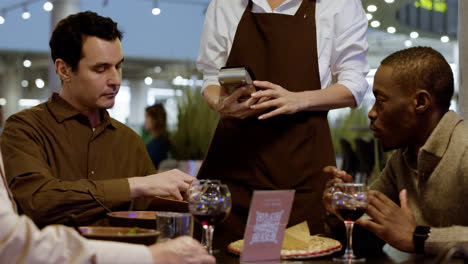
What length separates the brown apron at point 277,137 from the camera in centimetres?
187

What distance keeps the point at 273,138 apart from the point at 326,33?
40 cm

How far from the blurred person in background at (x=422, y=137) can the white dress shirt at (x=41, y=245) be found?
2.23ft

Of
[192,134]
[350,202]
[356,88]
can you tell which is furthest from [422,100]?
[192,134]

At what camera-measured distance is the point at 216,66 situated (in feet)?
6.82

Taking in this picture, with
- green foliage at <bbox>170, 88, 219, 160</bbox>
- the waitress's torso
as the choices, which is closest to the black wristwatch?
the waitress's torso

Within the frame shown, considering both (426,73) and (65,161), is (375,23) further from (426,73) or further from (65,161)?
(65,161)

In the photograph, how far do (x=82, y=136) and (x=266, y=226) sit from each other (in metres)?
0.91

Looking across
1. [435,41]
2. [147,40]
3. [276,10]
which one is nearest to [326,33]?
[276,10]

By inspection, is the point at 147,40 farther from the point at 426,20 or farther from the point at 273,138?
the point at 273,138

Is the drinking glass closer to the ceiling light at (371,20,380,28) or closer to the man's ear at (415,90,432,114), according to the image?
the man's ear at (415,90,432,114)

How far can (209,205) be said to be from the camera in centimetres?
132

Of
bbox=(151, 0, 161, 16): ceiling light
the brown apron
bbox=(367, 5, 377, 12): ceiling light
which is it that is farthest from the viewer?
bbox=(151, 0, 161, 16): ceiling light

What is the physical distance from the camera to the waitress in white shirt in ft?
6.04

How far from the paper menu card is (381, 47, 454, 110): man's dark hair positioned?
689mm
